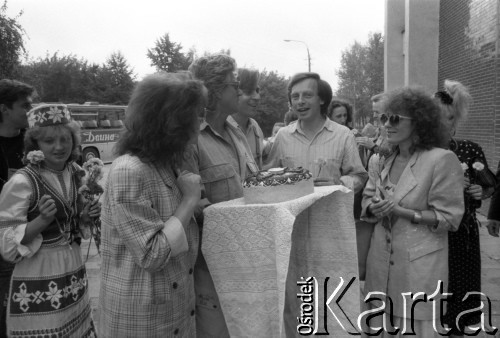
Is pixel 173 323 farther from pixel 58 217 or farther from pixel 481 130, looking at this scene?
pixel 481 130

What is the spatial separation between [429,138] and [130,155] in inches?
81.4

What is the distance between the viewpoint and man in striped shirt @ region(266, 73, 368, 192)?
11.4ft

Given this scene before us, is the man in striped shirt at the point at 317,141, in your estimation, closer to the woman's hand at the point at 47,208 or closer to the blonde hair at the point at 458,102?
the blonde hair at the point at 458,102

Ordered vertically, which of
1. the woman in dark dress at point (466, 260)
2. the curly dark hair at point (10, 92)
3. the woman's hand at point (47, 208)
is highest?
the curly dark hair at point (10, 92)

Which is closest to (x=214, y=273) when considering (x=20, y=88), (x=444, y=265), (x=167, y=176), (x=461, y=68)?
(x=167, y=176)

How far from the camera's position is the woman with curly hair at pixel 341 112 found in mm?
6211

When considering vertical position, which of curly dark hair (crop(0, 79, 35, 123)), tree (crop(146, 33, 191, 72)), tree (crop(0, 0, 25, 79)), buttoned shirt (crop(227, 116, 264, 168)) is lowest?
buttoned shirt (crop(227, 116, 264, 168))

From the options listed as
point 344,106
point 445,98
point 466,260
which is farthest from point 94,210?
point 344,106

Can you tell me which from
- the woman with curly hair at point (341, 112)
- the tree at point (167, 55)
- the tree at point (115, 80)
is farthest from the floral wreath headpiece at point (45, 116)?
the tree at point (167, 55)

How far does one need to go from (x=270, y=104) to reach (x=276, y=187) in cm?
5747

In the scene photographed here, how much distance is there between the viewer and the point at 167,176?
2.25 metres

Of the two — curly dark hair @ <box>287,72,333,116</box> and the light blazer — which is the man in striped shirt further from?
the light blazer

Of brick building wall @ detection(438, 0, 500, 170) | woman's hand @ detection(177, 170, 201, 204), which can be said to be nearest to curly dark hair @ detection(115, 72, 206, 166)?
woman's hand @ detection(177, 170, 201, 204)

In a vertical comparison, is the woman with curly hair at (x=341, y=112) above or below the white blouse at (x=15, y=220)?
above
